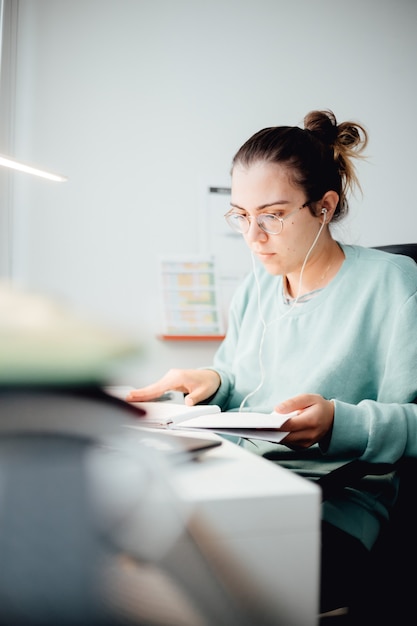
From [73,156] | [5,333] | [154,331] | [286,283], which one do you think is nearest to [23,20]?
[73,156]

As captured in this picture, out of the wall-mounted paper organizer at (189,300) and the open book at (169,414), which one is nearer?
the open book at (169,414)

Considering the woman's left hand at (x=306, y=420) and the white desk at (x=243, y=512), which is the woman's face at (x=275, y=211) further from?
the white desk at (x=243, y=512)

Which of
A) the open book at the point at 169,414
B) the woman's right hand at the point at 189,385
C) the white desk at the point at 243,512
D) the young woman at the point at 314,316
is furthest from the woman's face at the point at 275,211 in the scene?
the white desk at the point at 243,512

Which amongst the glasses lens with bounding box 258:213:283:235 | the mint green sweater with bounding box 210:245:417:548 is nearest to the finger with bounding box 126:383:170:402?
the mint green sweater with bounding box 210:245:417:548

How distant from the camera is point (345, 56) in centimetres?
231

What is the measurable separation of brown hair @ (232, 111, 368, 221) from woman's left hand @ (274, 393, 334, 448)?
0.54m

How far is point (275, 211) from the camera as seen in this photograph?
46.1 inches

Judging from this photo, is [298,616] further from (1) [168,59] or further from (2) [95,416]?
(1) [168,59]

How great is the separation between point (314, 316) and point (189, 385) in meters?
0.30

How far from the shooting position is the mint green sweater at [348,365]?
2.80 ft

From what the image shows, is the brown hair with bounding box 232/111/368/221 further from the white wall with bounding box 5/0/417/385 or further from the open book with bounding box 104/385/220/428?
the white wall with bounding box 5/0/417/385

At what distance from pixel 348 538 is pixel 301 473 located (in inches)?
7.2

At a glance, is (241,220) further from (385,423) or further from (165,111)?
(165,111)

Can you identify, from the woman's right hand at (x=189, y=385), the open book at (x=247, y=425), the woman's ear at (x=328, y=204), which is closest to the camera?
the open book at (x=247, y=425)
